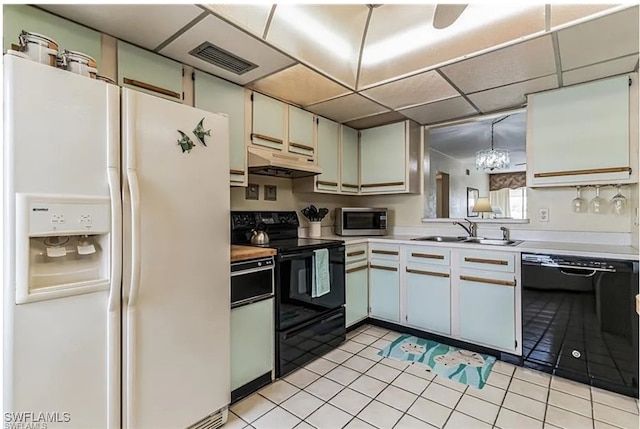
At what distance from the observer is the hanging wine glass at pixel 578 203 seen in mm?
2557

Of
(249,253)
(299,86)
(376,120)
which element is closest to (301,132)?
(299,86)

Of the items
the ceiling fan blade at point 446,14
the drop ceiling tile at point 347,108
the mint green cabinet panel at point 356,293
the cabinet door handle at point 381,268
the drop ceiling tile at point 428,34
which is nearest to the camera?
the ceiling fan blade at point 446,14

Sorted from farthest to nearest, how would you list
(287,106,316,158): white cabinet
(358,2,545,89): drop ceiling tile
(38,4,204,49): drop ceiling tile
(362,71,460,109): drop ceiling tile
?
1. (287,106,316,158): white cabinet
2. (362,71,460,109): drop ceiling tile
3. (358,2,545,89): drop ceiling tile
4. (38,4,204,49): drop ceiling tile

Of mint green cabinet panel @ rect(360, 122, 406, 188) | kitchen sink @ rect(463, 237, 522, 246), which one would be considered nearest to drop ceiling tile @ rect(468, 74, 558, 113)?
mint green cabinet panel @ rect(360, 122, 406, 188)

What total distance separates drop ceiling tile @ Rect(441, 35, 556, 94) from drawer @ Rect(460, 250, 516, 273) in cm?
132

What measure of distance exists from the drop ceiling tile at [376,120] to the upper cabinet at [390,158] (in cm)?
6

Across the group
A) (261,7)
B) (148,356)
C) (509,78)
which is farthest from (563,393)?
(261,7)

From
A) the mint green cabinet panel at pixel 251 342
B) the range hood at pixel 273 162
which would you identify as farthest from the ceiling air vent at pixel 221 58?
the mint green cabinet panel at pixel 251 342

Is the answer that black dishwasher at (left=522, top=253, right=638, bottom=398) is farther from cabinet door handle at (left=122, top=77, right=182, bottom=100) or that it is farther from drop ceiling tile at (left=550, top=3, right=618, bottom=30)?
cabinet door handle at (left=122, top=77, right=182, bottom=100)

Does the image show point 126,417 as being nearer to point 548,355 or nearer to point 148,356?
point 148,356

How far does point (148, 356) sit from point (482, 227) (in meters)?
2.99

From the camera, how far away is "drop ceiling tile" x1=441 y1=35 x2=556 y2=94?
6.18 feet

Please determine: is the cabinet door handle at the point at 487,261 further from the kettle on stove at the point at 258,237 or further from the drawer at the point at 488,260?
the kettle on stove at the point at 258,237

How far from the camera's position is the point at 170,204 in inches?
60.6
